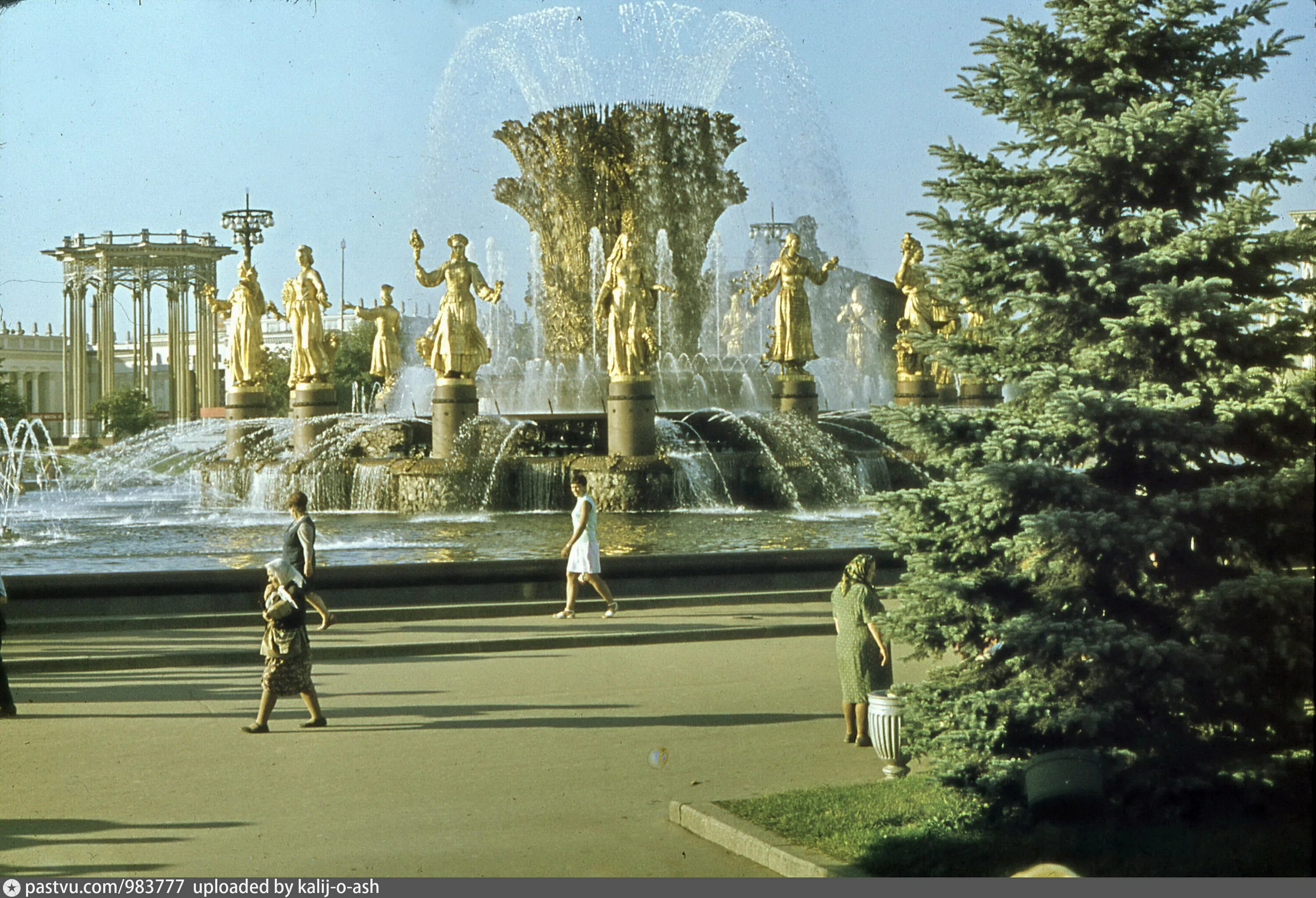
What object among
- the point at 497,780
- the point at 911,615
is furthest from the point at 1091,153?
the point at 497,780

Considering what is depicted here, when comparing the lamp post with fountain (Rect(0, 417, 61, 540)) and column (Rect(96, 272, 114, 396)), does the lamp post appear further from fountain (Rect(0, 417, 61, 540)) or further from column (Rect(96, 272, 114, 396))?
column (Rect(96, 272, 114, 396))

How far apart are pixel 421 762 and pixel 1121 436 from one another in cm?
381

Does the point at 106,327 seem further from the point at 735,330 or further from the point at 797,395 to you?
the point at 797,395

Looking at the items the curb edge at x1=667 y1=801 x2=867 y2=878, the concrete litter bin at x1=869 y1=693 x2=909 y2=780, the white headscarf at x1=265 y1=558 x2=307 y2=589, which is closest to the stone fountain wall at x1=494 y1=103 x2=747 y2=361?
the white headscarf at x1=265 y1=558 x2=307 y2=589

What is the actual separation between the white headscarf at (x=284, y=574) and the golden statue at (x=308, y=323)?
17.2 meters

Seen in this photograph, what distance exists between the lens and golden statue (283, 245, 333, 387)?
2494cm

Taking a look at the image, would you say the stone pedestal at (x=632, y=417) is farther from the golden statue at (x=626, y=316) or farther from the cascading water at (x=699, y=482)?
the cascading water at (x=699, y=482)

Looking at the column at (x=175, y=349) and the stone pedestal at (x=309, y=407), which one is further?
the column at (x=175, y=349)

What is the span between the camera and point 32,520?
22578mm

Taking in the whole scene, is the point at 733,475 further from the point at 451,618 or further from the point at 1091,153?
the point at 1091,153

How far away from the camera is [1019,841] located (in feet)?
18.4

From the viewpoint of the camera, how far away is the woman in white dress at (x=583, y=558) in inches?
479

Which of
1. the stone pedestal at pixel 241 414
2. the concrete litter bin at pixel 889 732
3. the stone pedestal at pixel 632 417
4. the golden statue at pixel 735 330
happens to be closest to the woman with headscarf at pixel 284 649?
the concrete litter bin at pixel 889 732

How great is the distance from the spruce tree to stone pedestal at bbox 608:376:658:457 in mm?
14730
